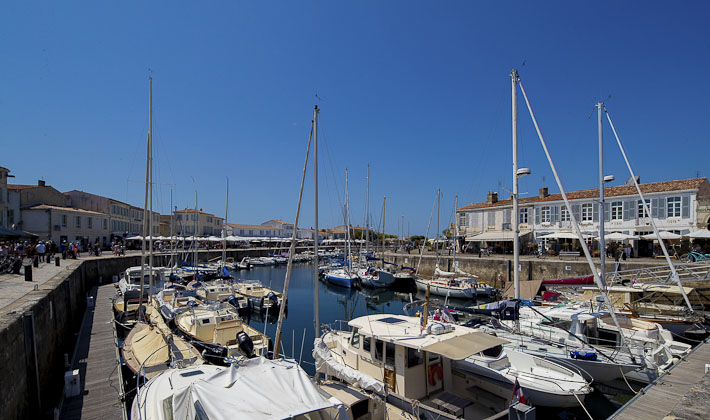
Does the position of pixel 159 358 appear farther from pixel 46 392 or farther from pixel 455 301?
pixel 455 301

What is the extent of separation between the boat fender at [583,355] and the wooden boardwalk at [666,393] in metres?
1.97

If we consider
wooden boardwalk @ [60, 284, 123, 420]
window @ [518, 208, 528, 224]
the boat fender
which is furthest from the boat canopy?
window @ [518, 208, 528, 224]

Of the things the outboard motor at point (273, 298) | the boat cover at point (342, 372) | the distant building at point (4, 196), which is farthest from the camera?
the distant building at point (4, 196)

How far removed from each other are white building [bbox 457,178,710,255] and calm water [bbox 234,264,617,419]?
15.3 meters

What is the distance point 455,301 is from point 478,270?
8.20 metres

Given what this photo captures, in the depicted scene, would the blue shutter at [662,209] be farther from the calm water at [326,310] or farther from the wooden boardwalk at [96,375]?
the wooden boardwalk at [96,375]

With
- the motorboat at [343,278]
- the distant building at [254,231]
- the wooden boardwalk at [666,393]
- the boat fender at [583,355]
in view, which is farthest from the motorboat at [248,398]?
the distant building at [254,231]

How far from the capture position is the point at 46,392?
11398 mm

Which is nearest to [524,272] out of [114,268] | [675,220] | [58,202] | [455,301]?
[455,301]

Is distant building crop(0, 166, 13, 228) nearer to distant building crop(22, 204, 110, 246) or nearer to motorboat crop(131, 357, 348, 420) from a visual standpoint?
distant building crop(22, 204, 110, 246)

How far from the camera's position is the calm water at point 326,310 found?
1195 cm

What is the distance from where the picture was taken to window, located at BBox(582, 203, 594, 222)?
124 ft

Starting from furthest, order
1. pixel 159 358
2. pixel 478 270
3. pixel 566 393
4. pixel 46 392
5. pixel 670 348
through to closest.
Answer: pixel 478 270 → pixel 670 348 → pixel 159 358 → pixel 46 392 → pixel 566 393

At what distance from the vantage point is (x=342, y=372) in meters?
10.1
